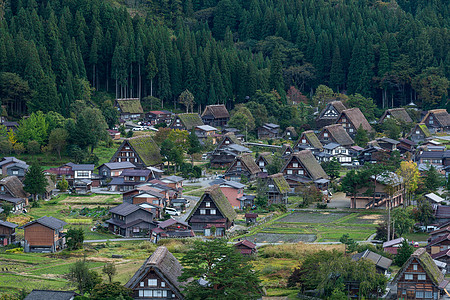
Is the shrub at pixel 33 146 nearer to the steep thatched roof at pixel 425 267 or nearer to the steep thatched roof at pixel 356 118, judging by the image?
the steep thatched roof at pixel 356 118

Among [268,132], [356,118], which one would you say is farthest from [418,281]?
[268,132]

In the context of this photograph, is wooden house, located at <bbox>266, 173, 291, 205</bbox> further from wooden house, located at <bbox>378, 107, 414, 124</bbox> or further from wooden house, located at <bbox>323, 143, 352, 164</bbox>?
wooden house, located at <bbox>378, 107, 414, 124</bbox>

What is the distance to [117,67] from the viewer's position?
92.9 metres

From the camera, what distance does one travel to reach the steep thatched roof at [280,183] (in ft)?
207

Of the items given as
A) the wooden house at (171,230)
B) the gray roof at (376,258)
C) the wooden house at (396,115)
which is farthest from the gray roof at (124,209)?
the wooden house at (396,115)

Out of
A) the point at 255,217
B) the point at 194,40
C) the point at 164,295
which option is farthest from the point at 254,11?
the point at 164,295

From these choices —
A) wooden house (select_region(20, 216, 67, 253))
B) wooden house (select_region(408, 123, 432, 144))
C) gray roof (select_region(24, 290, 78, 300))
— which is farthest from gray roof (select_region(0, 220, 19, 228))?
wooden house (select_region(408, 123, 432, 144))

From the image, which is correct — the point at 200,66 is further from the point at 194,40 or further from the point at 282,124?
the point at 282,124

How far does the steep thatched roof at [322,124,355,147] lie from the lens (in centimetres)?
8106

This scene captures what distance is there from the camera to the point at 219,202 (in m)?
55.8

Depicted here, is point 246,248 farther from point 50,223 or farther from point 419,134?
point 419,134

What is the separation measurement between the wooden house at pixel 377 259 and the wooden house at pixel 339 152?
3482 centimetres

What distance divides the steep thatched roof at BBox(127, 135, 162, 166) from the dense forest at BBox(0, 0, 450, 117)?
38.5 feet

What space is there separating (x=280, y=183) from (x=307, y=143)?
1588 cm
